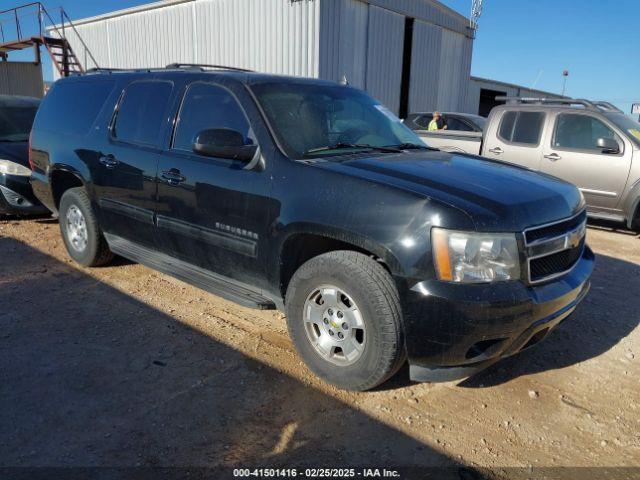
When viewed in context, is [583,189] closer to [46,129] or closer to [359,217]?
[359,217]

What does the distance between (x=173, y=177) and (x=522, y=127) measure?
5.96m

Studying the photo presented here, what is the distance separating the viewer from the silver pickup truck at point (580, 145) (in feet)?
22.8

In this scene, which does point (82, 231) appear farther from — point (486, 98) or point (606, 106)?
point (486, 98)

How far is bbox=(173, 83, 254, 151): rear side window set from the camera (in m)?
3.57

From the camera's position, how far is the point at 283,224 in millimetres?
3154

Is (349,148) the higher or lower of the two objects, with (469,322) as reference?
higher

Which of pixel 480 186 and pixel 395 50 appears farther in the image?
pixel 395 50

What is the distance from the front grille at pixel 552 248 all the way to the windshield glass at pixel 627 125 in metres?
4.65

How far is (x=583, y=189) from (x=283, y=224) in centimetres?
572

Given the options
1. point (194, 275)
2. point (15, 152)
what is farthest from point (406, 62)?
point (194, 275)

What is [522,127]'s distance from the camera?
25.8ft

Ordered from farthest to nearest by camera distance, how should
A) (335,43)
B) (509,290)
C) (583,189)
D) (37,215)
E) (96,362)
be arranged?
(335,43) → (37,215) → (583,189) → (96,362) → (509,290)

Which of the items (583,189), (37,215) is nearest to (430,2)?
(583,189)

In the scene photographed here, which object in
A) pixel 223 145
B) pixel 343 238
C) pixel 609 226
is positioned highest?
pixel 223 145
